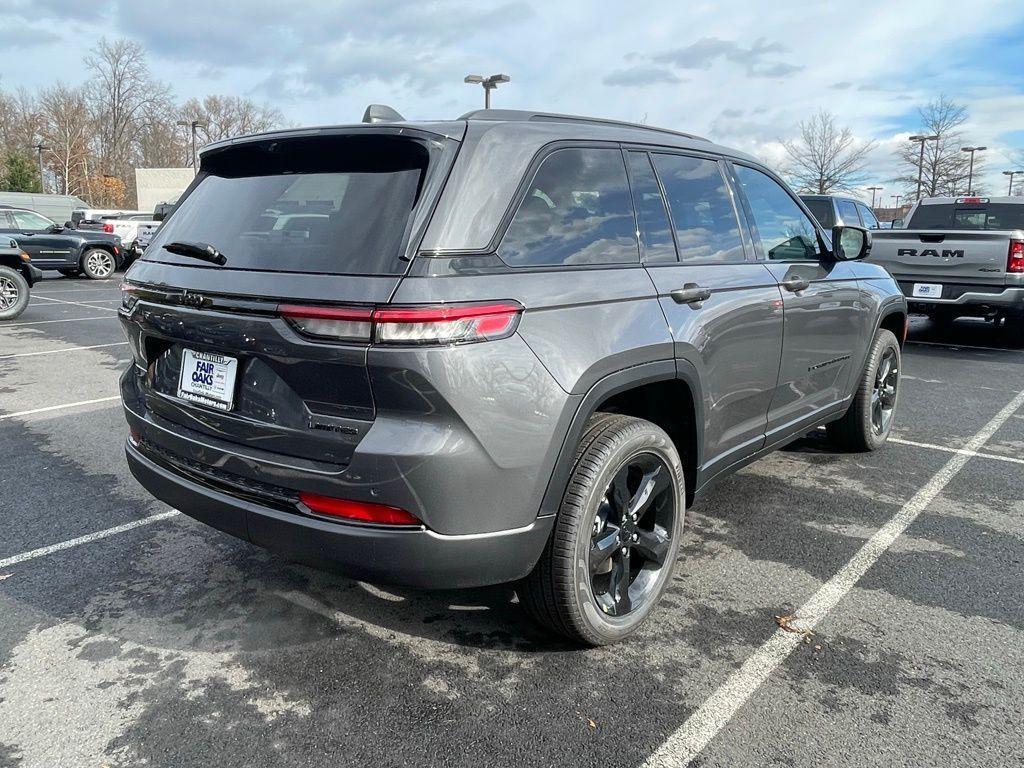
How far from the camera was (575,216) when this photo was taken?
2.64 metres

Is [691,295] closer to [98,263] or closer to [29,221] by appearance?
[98,263]

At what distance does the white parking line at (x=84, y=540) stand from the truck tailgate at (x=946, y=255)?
25.5 feet

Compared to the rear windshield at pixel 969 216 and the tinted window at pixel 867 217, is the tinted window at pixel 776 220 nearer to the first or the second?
the rear windshield at pixel 969 216

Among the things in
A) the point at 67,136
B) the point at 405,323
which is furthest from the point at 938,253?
the point at 67,136

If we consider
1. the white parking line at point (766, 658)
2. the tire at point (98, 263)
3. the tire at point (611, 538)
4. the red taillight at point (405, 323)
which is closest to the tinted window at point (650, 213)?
the tire at point (611, 538)

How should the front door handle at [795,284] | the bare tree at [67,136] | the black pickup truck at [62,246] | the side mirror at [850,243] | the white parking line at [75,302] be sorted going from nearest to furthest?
the front door handle at [795,284] < the side mirror at [850,243] < the white parking line at [75,302] < the black pickup truck at [62,246] < the bare tree at [67,136]

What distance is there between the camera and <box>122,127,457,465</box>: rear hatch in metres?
2.20

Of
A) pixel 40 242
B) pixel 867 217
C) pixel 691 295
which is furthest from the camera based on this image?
pixel 40 242

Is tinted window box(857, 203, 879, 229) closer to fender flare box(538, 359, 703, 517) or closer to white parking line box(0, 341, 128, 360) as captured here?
white parking line box(0, 341, 128, 360)

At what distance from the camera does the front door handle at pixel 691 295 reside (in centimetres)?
290

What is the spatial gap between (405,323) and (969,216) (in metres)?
11.1

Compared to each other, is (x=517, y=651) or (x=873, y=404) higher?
(x=873, y=404)

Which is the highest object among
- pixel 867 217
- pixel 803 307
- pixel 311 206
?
pixel 867 217

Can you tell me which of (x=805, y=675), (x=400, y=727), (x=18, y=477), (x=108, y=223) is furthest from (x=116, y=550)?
(x=108, y=223)
